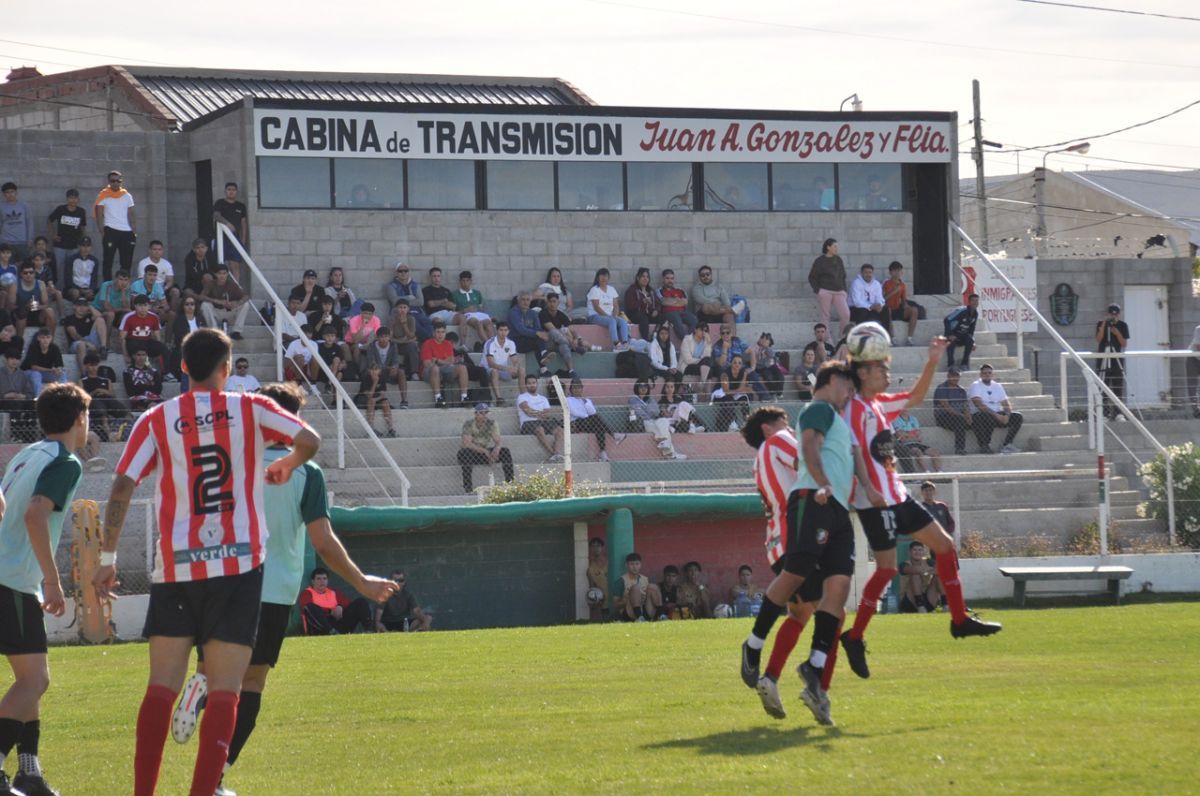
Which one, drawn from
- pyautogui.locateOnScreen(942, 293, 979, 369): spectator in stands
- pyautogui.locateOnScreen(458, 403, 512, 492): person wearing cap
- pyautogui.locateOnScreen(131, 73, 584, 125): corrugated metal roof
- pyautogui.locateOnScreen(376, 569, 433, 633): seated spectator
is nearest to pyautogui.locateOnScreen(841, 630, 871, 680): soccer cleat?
pyautogui.locateOnScreen(376, 569, 433, 633): seated spectator

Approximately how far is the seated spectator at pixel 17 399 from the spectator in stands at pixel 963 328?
14.3 meters

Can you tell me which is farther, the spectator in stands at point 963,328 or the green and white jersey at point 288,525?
the spectator in stands at point 963,328

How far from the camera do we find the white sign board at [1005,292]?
33.1 metres

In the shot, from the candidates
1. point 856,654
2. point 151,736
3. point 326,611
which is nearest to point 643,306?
point 326,611

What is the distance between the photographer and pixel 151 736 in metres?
6.52

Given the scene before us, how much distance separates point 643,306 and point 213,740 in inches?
841

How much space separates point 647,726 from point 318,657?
238 inches

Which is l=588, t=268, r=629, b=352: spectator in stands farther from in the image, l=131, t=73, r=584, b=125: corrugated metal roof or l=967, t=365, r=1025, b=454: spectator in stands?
l=131, t=73, r=584, b=125: corrugated metal roof

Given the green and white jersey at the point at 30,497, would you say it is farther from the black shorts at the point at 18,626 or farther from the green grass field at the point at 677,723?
the green grass field at the point at 677,723

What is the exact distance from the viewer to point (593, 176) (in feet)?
96.9

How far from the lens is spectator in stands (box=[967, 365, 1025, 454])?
25.8 meters

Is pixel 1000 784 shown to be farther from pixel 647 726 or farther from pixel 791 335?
pixel 791 335

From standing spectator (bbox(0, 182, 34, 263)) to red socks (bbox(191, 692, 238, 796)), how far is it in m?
20.3

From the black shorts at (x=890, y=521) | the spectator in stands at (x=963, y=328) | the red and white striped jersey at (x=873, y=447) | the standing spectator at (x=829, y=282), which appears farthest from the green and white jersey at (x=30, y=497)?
the standing spectator at (x=829, y=282)
